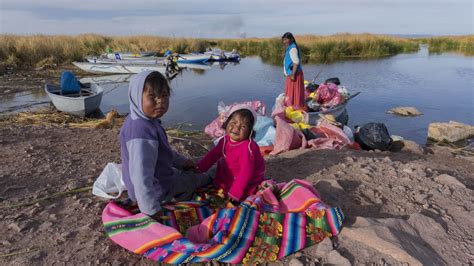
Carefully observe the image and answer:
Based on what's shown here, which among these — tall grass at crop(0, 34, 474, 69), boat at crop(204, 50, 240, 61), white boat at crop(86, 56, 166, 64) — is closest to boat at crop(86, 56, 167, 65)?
white boat at crop(86, 56, 166, 64)

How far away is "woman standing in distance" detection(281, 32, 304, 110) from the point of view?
23.3ft

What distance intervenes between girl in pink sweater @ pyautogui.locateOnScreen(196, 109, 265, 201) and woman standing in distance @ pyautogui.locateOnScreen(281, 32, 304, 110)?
438 cm

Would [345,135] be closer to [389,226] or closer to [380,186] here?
[380,186]

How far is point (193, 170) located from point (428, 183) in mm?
2188

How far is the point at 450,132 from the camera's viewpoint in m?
7.15

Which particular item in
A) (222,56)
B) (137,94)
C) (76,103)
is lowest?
(76,103)

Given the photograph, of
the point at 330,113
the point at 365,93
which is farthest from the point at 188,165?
the point at 365,93

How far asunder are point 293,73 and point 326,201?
4.52m

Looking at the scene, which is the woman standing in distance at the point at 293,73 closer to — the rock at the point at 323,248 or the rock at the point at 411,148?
the rock at the point at 411,148

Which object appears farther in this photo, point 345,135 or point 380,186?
point 345,135

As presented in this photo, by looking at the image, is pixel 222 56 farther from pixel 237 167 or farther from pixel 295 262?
pixel 295 262

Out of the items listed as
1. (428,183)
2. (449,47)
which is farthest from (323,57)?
(428,183)

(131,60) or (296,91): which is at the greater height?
(131,60)

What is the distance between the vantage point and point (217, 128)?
23.1 ft
